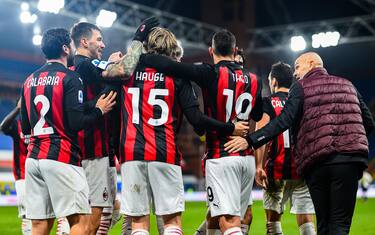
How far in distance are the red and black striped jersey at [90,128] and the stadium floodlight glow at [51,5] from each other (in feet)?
42.8

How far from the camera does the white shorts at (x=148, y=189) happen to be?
4328 millimetres

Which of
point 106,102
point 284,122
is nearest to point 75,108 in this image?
point 106,102

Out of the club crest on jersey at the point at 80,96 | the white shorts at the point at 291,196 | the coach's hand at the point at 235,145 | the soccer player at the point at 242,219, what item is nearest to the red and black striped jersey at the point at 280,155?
the white shorts at the point at 291,196

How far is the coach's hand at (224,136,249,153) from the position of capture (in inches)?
181

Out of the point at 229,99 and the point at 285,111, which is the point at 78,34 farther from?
the point at 285,111

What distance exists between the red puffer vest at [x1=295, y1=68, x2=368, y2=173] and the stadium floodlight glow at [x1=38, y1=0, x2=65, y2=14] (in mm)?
14200

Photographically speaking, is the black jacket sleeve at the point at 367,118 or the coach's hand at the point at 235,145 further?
the black jacket sleeve at the point at 367,118

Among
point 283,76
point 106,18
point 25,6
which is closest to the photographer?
point 283,76

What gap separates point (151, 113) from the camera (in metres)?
4.42

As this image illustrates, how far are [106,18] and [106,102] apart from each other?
1511 cm

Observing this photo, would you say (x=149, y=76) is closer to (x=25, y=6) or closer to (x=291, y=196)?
(x=291, y=196)

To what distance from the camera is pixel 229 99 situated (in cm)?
468

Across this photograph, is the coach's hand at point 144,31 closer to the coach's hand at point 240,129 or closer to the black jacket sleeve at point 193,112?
the black jacket sleeve at point 193,112

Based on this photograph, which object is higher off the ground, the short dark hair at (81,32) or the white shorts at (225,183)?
the short dark hair at (81,32)
